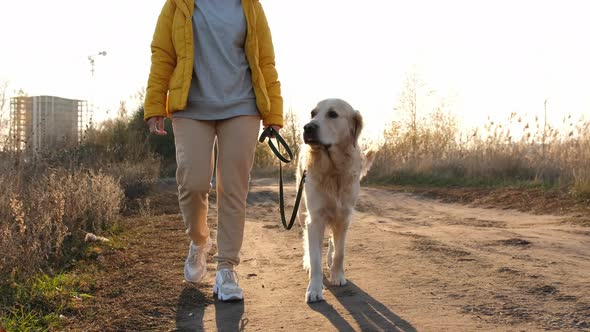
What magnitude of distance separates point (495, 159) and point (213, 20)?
10.7 meters

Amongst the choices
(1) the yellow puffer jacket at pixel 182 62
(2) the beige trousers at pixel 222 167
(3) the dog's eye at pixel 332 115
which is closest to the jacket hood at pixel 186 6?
(1) the yellow puffer jacket at pixel 182 62

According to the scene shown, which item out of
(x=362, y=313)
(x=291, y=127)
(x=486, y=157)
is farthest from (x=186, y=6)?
(x=291, y=127)

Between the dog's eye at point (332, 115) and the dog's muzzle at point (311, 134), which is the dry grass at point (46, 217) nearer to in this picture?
the dog's muzzle at point (311, 134)

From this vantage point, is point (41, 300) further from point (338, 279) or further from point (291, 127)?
point (291, 127)

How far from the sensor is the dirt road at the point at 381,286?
3.16m

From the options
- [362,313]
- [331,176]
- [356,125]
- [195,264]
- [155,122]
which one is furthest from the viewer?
[356,125]

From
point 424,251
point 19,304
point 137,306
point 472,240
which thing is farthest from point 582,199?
point 19,304

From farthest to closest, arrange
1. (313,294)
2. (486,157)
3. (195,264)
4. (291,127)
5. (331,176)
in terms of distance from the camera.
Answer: (291,127)
(486,157)
(331,176)
(195,264)
(313,294)

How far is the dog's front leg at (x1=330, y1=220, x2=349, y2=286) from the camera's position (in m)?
4.07

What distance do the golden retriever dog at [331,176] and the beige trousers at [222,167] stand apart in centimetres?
55

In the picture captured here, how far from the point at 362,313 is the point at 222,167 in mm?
1202

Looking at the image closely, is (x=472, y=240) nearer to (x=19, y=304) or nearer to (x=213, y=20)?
(x=213, y=20)

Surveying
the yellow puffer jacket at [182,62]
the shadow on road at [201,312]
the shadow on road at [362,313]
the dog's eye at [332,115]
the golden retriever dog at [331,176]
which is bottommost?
the shadow on road at [201,312]

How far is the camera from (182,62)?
365 centimetres
